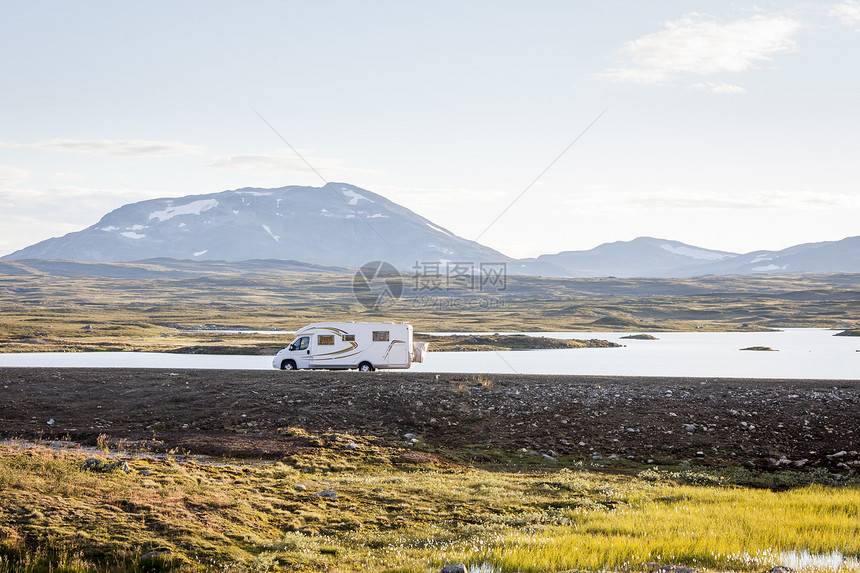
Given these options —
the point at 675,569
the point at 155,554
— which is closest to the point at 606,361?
the point at 675,569

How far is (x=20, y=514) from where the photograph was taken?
1338 cm

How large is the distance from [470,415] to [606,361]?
33.3 m

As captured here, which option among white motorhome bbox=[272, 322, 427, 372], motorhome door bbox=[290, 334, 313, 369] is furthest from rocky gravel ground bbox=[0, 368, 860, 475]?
motorhome door bbox=[290, 334, 313, 369]

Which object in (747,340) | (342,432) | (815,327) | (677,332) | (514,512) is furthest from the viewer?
(815,327)

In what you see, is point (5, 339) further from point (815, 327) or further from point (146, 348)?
point (815, 327)

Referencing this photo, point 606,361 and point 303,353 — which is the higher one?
point 303,353

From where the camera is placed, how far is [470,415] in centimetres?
2812

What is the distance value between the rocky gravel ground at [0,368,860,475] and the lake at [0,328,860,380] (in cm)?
1226

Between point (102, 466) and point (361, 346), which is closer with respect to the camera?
point (102, 466)

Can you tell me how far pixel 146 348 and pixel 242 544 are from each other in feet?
204

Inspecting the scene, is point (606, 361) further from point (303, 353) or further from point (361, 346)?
point (303, 353)

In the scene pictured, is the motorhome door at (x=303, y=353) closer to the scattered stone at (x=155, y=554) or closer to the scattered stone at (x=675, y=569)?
the scattered stone at (x=155, y=554)

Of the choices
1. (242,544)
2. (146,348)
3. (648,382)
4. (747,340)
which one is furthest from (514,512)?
(747,340)

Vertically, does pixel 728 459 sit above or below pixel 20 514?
below
